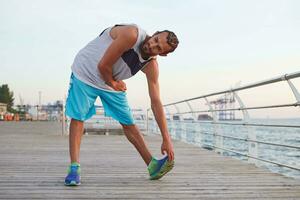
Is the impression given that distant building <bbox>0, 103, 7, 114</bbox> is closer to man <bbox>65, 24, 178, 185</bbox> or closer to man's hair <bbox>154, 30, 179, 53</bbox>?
man <bbox>65, 24, 178, 185</bbox>

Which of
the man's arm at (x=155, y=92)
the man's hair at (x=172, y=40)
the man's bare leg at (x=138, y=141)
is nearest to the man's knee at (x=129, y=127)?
the man's bare leg at (x=138, y=141)

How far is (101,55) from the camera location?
9.33 ft

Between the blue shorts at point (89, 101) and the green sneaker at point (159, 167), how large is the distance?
0.39m

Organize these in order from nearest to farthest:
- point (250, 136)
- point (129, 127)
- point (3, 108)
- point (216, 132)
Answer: point (129, 127)
point (250, 136)
point (216, 132)
point (3, 108)

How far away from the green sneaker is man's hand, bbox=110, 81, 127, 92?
55 centimetres

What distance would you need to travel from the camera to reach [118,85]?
2889 mm

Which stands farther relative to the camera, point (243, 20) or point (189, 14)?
point (243, 20)

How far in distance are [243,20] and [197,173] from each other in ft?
46.7

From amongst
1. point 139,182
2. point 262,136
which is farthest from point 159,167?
point 262,136

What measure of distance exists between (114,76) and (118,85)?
7 centimetres

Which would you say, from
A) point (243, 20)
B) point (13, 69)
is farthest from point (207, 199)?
point (13, 69)

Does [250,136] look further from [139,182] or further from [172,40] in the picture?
[172,40]

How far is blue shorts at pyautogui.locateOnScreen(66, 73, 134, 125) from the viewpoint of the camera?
114 inches

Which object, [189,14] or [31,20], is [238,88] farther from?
[31,20]
